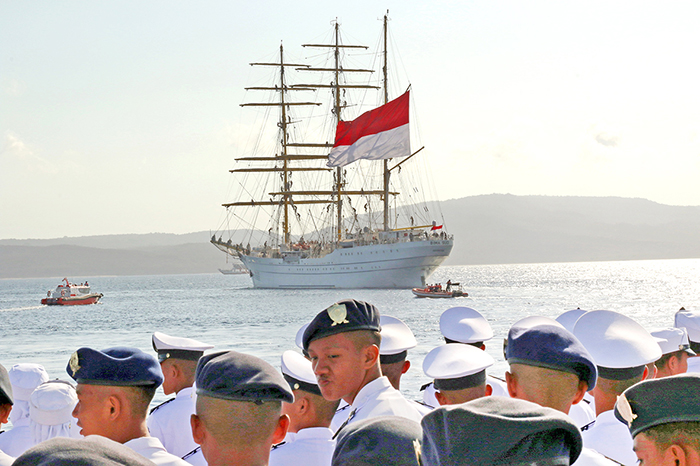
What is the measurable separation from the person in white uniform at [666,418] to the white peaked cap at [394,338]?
Answer: 2.04m

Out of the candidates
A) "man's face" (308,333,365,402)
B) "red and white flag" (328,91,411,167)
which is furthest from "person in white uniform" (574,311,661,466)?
"red and white flag" (328,91,411,167)

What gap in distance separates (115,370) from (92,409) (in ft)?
0.61

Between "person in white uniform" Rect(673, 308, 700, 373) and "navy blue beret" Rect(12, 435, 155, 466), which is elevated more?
"navy blue beret" Rect(12, 435, 155, 466)

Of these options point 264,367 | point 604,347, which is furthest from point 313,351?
point 604,347

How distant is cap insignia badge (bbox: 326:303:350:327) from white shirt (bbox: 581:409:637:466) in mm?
1234

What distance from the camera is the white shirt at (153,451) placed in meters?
2.66

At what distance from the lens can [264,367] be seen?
2.34 m

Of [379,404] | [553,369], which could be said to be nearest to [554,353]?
[553,369]

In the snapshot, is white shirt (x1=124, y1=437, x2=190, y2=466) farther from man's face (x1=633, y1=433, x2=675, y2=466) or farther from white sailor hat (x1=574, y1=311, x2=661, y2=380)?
white sailor hat (x1=574, y1=311, x2=661, y2=380)

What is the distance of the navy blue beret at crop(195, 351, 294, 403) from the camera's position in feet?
7.38

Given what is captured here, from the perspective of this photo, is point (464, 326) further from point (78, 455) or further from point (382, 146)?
point (382, 146)

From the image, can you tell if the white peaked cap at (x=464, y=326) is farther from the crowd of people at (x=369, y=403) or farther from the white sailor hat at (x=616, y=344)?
the white sailor hat at (x=616, y=344)

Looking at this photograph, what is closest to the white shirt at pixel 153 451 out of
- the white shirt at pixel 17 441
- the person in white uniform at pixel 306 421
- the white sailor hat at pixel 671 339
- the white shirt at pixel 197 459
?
the white shirt at pixel 197 459

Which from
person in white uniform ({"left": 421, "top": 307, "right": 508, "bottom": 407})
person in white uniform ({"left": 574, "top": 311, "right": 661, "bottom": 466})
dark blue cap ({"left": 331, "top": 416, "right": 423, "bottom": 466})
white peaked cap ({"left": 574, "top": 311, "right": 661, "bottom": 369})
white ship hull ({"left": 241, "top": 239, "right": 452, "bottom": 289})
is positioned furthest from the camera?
white ship hull ({"left": 241, "top": 239, "right": 452, "bottom": 289})
